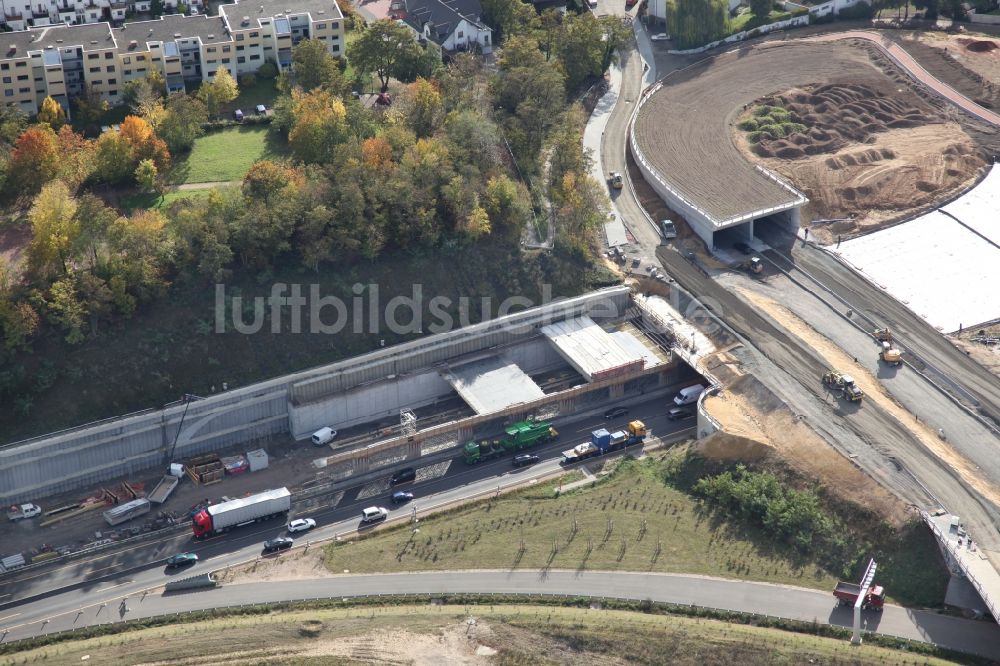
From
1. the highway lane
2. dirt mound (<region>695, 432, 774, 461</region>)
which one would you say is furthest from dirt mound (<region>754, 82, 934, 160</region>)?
dirt mound (<region>695, 432, 774, 461</region>)

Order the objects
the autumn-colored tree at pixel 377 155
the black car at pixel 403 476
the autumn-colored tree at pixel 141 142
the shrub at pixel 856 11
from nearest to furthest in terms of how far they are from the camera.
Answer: the black car at pixel 403 476
the autumn-colored tree at pixel 377 155
the autumn-colored tree at pixel 141 142
the shrub at pixel 856 11

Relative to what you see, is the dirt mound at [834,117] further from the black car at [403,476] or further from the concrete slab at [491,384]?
the black car at [403,476]

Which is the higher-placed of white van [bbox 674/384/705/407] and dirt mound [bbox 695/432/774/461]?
dirt mound [bbox 695/432/774/461]


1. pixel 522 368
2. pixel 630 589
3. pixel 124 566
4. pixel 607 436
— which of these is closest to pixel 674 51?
pixel 522 368

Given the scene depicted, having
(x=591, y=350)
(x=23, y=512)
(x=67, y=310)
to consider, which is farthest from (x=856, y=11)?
(x=23, y=512)

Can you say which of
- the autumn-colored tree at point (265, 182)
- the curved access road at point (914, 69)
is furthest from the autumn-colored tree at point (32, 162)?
the curved access road at point (914, 69)

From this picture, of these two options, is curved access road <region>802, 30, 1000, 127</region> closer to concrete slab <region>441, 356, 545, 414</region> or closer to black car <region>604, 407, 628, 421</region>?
black car <region>604, 407, 628, 421</region>

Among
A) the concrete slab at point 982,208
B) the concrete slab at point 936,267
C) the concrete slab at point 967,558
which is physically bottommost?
the concrete slab at point 967,558
